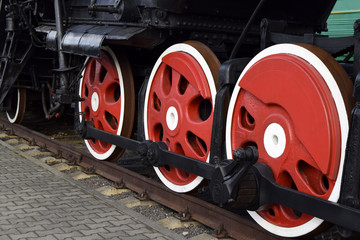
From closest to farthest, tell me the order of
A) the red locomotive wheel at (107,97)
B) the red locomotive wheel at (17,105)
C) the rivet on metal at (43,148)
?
the red locomotive wheel at (107,97) → the rivet on metal at (43,148) → the red locomotive wheel at (17,105)

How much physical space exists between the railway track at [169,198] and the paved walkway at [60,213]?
305 mm

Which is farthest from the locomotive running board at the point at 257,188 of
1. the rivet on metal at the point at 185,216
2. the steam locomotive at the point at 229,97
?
the rivet on metal at the point at 185,216

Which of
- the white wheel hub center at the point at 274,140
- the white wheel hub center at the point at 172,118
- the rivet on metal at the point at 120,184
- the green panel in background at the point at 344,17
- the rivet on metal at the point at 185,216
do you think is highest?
the green panel in background at the point at 344,17

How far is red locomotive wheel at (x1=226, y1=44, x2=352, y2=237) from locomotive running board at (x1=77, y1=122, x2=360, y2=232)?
10 centimetres

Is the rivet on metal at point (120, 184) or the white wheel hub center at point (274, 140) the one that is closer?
the white wheel hub center at point (274, 140)

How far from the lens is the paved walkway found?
3779 millimetres

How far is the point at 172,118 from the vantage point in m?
4.41

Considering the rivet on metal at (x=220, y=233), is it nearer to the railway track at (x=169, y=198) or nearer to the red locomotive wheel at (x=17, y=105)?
the railway track at (x=169, y=198)

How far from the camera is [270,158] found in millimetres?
3344

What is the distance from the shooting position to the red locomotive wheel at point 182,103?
402cm

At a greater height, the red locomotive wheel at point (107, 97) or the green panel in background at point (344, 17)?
the green panel in background at point (344, 17)

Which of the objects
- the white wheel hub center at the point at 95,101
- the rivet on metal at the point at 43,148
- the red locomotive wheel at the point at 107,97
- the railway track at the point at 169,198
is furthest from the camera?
the rivet on metal at the point at 43,148

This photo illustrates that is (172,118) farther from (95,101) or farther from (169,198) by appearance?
(95,101)

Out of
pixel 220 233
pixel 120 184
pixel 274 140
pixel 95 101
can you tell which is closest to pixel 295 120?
pixel 274 140
